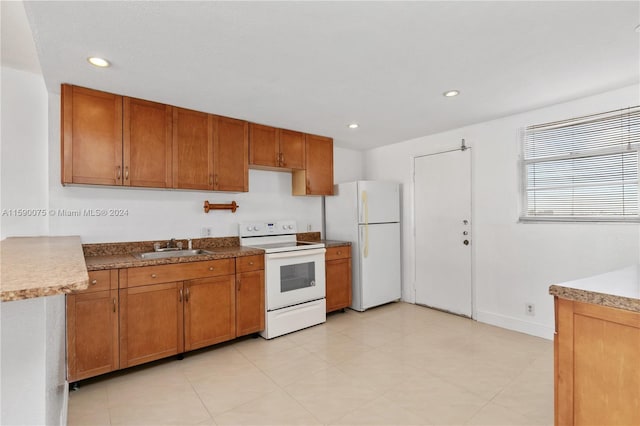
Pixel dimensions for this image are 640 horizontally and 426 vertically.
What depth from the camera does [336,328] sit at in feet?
11.6

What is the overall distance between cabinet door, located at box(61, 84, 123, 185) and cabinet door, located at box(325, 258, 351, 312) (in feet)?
7.83

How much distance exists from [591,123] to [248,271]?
3399 mm

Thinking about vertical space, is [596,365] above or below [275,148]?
below

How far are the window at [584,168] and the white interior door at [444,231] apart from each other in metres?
0.66

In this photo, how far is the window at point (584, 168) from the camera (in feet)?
8.79

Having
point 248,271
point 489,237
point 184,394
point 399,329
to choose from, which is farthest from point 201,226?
point 489,237

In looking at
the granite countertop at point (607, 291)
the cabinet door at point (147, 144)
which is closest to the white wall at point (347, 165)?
the cabinet door at point (147, 144)

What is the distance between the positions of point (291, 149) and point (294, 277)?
149 centimetres

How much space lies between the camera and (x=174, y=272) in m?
2.70

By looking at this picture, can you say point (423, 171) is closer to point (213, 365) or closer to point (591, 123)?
point (591, 123)

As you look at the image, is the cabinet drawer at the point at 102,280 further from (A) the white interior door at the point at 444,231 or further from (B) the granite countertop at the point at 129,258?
(A) the white interior door at the point at 444,231

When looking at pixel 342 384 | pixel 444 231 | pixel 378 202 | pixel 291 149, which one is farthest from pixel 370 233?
pixel 342 384

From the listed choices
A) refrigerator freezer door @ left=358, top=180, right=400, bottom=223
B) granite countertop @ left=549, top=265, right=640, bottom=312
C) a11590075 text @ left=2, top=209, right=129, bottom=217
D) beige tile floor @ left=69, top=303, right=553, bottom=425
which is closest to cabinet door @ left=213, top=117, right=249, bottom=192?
a11590075 text @ left=2, top=209, right=129, bottom=217

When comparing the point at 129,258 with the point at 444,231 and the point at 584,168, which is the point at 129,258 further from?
the point at 584,168
